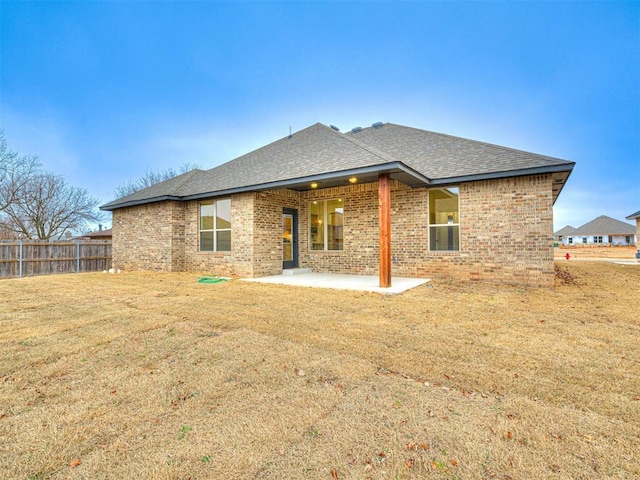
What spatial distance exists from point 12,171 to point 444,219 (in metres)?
24.5

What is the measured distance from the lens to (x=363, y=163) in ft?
24.8

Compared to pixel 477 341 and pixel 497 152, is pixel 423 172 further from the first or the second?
pixel 477 341

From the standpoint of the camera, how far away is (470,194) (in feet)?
28.1

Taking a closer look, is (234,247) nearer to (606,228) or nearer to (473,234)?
(473,234)

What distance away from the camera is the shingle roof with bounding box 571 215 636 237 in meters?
42.3

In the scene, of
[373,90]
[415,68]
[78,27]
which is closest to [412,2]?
[415,68]

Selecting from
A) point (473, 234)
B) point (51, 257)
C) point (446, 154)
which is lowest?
point (51, 257)

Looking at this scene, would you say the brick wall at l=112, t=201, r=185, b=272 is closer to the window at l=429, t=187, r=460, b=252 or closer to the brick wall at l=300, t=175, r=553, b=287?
the brick wall at l=300, t=175, r=553, b=287

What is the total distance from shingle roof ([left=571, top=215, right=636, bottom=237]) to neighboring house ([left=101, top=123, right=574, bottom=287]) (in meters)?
47.9

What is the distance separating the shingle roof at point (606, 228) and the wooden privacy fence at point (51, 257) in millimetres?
61149

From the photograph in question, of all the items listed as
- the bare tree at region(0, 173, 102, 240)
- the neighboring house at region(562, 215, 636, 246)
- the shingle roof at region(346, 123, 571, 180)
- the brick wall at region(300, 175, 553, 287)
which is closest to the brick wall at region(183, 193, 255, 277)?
the brick wall at region(300, 175, 553, 287)

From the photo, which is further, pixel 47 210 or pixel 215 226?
pixel 47 210

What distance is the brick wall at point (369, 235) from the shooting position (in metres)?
7.85

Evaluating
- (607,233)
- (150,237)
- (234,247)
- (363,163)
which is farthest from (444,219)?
(607,233)
